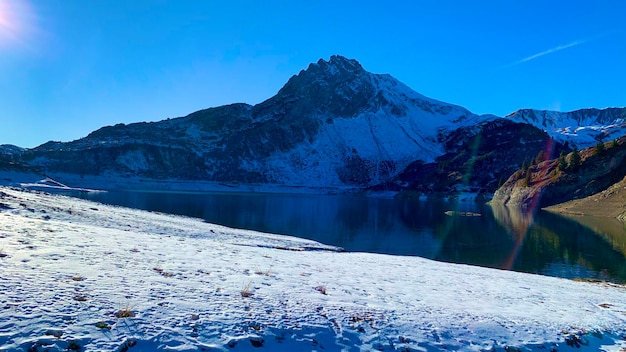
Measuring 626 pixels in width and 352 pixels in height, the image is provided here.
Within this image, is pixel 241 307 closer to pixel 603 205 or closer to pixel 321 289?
pixel 321 289

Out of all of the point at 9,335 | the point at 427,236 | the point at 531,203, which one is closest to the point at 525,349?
the point at 9,335

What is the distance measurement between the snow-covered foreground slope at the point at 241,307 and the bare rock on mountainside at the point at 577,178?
117242 millimetres

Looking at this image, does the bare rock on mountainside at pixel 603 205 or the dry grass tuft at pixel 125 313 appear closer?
the dry grass tuft at pixel 125 313

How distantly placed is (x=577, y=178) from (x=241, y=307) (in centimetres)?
14365

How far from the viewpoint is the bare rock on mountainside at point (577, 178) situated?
4643 inches

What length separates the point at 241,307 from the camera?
34.4 feet

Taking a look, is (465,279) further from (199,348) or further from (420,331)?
(199,348)

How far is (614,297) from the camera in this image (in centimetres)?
1919

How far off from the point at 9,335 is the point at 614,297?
79.7 feet

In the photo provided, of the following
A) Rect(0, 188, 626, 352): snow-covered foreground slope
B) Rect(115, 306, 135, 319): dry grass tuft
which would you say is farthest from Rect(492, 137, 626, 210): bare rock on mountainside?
Rect(115, 306, 135, 319): dry grass tuft

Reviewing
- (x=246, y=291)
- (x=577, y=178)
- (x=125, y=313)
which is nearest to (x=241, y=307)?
(x=246, y=291)

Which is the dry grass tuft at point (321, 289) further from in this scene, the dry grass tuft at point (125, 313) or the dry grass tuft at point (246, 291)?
the dry grass tuft at point (125, 313)

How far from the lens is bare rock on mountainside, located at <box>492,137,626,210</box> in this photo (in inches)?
4643

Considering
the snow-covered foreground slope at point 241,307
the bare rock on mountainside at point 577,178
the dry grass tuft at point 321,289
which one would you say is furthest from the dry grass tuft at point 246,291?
the bare rock on mountainside at point 577,178
